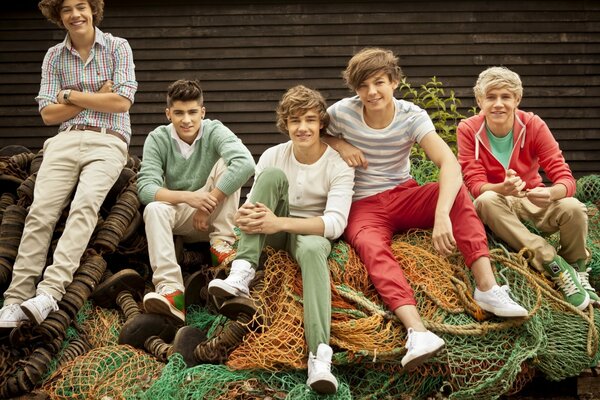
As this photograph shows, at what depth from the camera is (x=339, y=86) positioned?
8.09m

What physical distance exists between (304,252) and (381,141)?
0.92 meters

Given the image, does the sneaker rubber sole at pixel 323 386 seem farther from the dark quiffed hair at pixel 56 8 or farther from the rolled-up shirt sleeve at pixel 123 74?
the dark quiffed hair at pixel 56 8

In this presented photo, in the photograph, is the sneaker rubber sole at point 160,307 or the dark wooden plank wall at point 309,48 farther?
the dark wooden plank wall at point 309,48

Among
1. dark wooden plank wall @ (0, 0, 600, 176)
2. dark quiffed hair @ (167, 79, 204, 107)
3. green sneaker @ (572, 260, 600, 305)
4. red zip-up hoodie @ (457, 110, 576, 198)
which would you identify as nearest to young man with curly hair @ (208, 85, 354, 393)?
dark quiffed hair @ (167, 79, 204, 107)

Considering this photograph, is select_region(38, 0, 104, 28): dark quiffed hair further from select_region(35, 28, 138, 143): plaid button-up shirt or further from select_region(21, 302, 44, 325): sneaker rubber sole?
select_region(21, 302, 44, 325): sneaker rubber sole

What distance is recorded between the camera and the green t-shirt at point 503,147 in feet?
14.2

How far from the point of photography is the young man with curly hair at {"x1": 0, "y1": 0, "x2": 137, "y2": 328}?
403 cm

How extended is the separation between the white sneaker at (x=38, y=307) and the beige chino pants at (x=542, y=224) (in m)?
2.47

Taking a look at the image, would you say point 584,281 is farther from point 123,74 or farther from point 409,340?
point 123,74

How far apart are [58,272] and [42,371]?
54cm

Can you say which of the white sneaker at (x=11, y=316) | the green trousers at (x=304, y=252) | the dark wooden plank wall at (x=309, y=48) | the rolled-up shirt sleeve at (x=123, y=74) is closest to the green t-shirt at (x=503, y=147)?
the green trousers at (x=304, y=252)

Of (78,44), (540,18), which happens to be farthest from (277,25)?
(78,44)

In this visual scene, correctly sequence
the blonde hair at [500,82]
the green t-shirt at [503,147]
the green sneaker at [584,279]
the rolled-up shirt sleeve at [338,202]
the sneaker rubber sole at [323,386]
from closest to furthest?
1. the sneaker rubber sole at [323,386]
2. the rolled-up shirt sleeve at [338,202]
3. the green sneaker at [584,279]
4. the blonde hair at [500,82]
5. the green t-shirt at [503,147]

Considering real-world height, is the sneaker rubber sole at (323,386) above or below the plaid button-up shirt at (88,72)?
below
